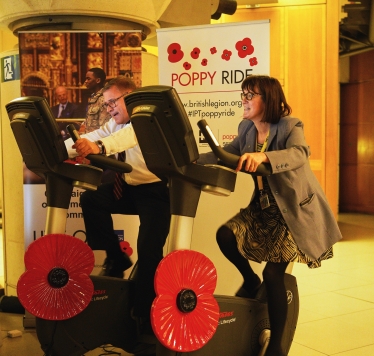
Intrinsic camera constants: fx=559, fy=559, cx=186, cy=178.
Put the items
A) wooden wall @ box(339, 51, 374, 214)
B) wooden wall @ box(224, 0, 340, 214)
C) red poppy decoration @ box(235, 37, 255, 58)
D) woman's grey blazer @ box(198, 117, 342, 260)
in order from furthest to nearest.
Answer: wooden wall @ box(339, 51, 374, 214) < wooden wall @ box(224, 0, 340, 214) < red poppy decoration @ box(235, 37, 255, 58) < woman's grey blazer @ box(198, 117, 342, 260)

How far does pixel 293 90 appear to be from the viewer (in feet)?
22.4

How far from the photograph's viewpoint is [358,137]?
10.1m

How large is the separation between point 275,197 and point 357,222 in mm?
6952

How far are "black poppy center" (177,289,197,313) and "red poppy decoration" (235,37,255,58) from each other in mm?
1745

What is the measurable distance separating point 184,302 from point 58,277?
2.51ft

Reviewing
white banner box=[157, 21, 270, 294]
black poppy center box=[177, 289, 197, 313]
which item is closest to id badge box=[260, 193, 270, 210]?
black poppy center box=[177, 289, 197, 313]

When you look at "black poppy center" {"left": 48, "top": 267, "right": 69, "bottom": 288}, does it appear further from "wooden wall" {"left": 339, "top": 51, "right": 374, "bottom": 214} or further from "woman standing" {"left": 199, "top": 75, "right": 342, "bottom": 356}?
"wooden wall" {"left": 339, "top": 51, "right": 374, "bottom": 214}

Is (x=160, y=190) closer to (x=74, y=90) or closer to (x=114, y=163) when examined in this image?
(x=114, y=163)

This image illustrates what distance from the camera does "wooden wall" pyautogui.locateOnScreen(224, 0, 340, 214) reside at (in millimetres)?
6730

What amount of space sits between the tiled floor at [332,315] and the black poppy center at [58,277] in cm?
62

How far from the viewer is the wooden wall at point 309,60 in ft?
22.1

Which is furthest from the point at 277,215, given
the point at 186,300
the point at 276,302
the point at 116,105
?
the point at 116,105

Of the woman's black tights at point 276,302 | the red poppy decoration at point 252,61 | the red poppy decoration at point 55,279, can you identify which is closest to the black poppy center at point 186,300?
the woman's black tights at point 276,302

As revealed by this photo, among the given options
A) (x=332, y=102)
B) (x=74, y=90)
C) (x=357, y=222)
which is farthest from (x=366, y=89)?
(x=74, y=90)
